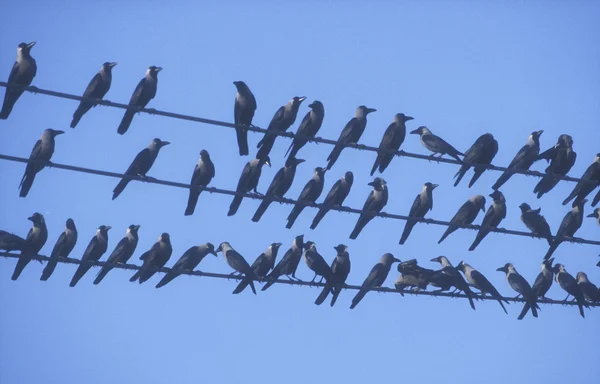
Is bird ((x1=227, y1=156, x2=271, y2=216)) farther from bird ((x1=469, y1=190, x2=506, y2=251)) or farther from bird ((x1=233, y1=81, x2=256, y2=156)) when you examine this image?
bird ((x1=469, y1=190, x2=506, y2=251))

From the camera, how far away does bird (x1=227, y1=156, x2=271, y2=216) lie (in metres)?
16.2

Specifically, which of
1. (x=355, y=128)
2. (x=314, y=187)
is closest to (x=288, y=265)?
(x=314, y=187)

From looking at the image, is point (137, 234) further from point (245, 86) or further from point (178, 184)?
point (178, 184)

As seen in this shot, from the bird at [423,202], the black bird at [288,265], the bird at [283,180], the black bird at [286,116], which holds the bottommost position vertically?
the black bird at [288,265]

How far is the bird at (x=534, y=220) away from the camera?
1752 centimetres

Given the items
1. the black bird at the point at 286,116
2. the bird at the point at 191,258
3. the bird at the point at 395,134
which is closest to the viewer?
the bird at the point at 191,258

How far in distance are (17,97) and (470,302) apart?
22.0ft

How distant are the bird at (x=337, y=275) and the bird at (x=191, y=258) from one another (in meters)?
1.73

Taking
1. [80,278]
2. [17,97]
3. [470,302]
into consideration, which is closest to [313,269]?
[470,302]

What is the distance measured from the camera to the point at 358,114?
1773cm

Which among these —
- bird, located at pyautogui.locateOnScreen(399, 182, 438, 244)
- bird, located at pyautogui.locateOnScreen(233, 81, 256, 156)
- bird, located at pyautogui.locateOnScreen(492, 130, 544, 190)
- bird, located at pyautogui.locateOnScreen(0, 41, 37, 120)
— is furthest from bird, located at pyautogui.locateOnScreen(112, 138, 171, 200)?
bird, located at pyautogui.locateOnScreen(492, 130, 544, 190)

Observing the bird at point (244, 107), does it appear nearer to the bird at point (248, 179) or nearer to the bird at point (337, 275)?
the bird at point (248, 179)

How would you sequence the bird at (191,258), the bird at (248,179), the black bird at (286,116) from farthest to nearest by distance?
the black bird at (286,116)
the bird at (248,179)
the bird at (191,258)

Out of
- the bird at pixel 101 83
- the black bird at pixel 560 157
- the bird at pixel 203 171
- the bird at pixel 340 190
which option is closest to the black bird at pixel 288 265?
the bird at pixel 340 190
